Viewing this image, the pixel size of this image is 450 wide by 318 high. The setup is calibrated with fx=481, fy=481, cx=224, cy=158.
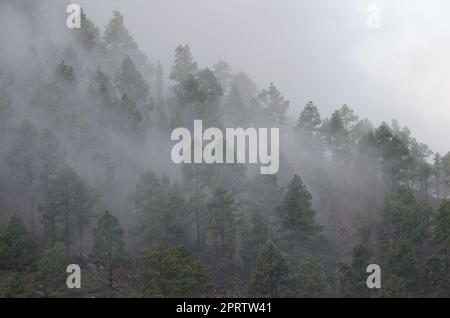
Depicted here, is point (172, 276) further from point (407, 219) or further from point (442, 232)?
point (442, 232)

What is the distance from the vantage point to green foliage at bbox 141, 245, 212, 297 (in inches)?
1515

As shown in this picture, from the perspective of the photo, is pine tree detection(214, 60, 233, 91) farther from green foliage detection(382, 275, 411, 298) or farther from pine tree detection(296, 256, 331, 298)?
green foliage detection(382, 275, 411, 298)

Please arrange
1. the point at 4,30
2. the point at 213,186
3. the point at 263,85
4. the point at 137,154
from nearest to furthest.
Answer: the point at 213,186 → the point at 137,154 → the point at 4,30 → the point at 263,85

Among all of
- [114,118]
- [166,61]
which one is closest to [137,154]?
[114,118]

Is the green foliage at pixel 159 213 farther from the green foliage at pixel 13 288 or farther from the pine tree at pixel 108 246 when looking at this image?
the green foliage at pixel 13 288

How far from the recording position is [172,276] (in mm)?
39312

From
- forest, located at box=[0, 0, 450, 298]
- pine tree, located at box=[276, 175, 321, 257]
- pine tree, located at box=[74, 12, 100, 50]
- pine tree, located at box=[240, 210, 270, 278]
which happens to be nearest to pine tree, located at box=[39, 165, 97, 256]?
forest, located at box=[0, 0, 450, 298]

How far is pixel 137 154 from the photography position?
226 feet

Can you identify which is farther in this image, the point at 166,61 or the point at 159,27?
the point at 159,27

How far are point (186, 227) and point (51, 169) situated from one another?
15196 millimetres

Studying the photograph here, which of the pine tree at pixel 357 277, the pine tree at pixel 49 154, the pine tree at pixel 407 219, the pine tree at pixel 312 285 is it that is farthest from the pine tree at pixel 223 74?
the pine tree at pixel 312 285

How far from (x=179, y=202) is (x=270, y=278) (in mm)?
14321

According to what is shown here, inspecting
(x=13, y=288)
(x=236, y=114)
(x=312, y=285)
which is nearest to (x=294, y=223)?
(x=312, y=285)
